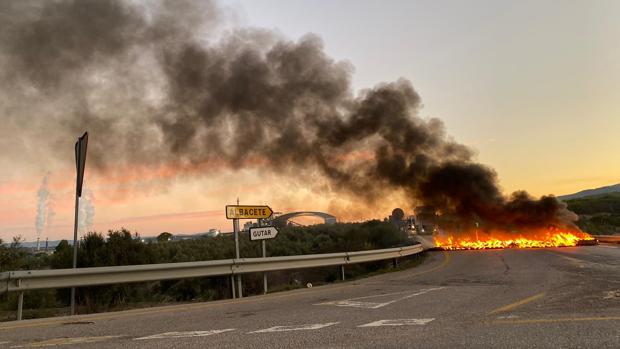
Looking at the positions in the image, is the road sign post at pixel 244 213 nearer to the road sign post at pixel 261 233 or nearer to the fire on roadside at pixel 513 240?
the road sign post at pixel 261 233

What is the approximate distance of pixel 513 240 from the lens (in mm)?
27500

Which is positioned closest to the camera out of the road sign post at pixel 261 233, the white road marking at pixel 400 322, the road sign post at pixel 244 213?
the white road marking at pixel 400 322

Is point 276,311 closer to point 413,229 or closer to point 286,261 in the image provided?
point 286,261

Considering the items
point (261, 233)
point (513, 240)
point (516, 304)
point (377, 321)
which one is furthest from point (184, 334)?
point (513, 240)

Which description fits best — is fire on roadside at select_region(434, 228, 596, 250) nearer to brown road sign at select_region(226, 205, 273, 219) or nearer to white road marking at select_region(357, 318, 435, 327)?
brown road sign at select_region(226, 205, 273, 219)

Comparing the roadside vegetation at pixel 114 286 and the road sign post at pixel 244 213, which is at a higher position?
the road sign post at pixel 244 213

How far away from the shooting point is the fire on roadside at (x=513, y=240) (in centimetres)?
2452

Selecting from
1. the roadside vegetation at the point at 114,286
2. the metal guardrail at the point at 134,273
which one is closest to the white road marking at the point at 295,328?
the metal guardrail at the point at 134,273

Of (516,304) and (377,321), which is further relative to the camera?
(516,304)

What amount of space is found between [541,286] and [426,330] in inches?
202

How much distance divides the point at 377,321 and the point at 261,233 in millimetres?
6154

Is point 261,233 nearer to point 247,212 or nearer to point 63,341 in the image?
point 247,212

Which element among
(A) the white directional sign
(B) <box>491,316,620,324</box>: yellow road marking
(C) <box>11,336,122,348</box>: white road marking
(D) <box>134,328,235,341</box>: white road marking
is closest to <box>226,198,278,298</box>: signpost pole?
(A) the white directional sign

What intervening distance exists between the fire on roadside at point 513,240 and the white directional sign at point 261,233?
16.0 meters
